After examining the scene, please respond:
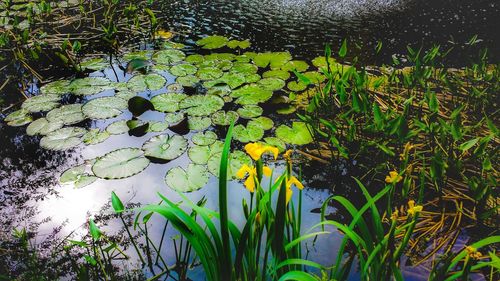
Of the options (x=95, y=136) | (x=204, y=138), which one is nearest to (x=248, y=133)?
(x=204, y=138)

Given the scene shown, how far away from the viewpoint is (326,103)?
2.03m

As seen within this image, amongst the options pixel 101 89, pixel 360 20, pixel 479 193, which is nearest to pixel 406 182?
pixel 479 193

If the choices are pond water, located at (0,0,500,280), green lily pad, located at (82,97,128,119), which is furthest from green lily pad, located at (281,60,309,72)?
green lily pad, located at (82,97,128,119)

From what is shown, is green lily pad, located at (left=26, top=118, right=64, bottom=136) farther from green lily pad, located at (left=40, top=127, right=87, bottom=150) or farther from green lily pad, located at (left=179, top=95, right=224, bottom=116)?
green lily pad, located at (left=179, top=95, right=224, bottom=116)

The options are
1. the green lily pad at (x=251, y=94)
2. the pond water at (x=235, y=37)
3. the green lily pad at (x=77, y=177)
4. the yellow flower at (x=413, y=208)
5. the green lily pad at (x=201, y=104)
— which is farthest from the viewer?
the green lily pad at (x=251, y=94)

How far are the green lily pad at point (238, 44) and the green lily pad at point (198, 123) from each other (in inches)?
39.8

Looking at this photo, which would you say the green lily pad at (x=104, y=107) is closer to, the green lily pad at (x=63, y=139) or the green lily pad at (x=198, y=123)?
the green lily pad at (x=63, y=139)

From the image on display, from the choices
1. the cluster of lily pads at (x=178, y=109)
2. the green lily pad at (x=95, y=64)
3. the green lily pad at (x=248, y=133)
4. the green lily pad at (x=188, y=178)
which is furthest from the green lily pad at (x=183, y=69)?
the green lily pad at (x=188, y=178)

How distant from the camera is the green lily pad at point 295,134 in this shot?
6.61ft

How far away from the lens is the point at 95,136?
2051mm

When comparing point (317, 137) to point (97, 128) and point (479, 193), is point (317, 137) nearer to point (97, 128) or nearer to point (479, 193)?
point (479, 193)

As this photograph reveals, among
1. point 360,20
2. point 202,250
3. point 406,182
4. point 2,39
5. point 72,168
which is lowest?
point 72,168

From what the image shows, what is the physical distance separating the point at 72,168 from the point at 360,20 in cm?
270

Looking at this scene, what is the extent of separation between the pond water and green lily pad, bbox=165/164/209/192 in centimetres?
4
